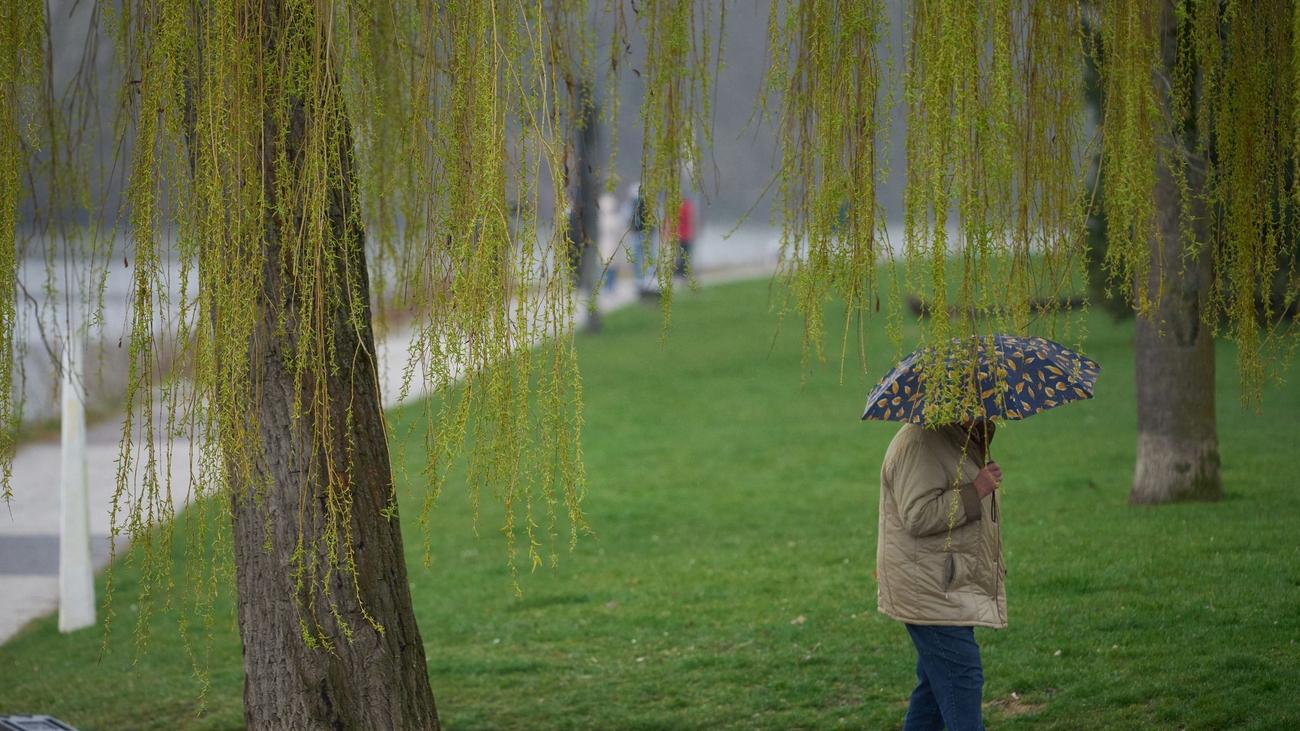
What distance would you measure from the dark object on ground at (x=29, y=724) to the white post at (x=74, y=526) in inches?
153

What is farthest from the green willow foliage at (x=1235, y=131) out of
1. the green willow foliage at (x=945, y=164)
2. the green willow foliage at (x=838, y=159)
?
the green willow foliage at (x=838, y=159)

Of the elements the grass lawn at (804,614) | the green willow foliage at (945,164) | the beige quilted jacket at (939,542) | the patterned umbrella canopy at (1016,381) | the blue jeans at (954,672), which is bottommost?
the grass lawn at (804,614)

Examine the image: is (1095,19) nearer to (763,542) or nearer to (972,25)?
(972,25)

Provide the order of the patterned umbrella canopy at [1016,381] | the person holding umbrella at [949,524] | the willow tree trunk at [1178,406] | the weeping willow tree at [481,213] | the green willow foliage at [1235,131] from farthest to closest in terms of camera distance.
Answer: the willow tree trunk at [1178,406] < the person holding umbrella at [949,524] < the patterned umbrella canopy at [1016,381] < the green willow foliage at [1235,131] < the weeping willow tree at [481,213]

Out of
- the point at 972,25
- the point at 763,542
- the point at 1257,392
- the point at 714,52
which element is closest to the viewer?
the point at 972,25

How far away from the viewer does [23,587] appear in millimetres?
10453

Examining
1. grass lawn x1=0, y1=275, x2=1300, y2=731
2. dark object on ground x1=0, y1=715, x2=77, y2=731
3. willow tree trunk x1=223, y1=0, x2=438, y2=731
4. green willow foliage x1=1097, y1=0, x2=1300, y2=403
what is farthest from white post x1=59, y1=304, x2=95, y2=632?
green willow foliage x1=1097, y1=0, x2=1300, y2=403

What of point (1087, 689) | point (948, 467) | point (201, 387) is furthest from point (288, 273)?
point (1087, 689)

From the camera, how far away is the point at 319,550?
4.84 m

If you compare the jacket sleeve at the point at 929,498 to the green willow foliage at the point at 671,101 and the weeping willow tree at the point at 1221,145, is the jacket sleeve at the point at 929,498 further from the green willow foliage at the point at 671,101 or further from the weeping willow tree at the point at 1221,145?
the green willow foliage at the point at 671,101

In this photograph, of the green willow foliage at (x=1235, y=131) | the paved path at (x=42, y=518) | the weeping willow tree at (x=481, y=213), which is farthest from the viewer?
the paved path at (x=42, y=518)

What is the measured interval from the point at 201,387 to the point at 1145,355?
6.99 metres

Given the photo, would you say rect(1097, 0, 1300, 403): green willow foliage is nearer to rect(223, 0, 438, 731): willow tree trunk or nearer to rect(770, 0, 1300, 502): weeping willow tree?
rect(770, 0, 1300, 502): weeping willow tree

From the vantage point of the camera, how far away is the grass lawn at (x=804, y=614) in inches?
242
